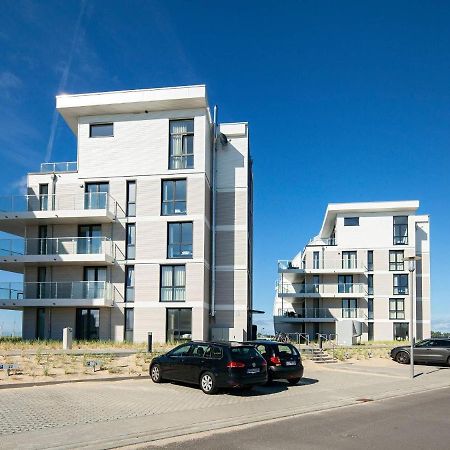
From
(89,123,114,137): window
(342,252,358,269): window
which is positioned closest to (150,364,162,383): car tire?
(89,123,114,137): window

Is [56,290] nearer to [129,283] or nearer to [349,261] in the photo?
[129,283]

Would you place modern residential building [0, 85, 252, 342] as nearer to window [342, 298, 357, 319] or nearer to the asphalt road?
window [342, 298, 357, 319]

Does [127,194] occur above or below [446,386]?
above

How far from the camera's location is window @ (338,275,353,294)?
53812 millimetres

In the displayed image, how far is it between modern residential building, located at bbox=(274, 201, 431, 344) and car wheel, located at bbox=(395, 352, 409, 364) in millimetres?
24986

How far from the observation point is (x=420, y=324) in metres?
57.2

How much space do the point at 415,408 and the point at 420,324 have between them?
46.4 metres

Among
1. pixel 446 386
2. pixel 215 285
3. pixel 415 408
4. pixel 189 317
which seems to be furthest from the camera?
pixel 215 285

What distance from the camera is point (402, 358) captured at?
27.3 meters

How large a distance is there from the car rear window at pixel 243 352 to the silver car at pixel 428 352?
47.0 ft

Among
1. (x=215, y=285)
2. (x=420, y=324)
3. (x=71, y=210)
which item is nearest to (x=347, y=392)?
(x=215, y=285)

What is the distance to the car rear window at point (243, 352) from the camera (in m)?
14.7

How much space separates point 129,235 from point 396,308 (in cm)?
3004

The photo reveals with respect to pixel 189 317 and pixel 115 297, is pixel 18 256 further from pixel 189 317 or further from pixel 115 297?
pixel 189 317
